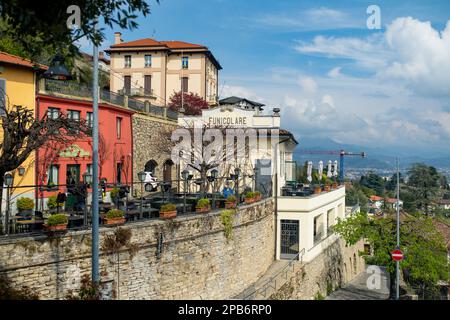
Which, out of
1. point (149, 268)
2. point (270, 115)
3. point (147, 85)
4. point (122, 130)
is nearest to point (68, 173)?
point (122, 130)

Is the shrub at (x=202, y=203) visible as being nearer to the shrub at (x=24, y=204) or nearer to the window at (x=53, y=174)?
the shrub at (x=24, y=204)

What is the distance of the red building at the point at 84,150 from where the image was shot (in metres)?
20.0

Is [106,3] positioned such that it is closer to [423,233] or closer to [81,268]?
[81,268]

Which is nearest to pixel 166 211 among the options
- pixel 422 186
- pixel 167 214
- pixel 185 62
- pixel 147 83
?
pixel 167 214

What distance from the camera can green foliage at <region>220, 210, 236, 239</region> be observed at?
17.0 metres

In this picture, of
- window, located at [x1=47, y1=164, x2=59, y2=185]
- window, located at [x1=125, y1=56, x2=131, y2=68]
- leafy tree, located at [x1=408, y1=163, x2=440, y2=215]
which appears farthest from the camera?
leafy tree, located at [x1=408, y1=163, x2=440, y2=215]

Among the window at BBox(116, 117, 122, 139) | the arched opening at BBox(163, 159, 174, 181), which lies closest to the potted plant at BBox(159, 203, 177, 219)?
the window at BBox(116, 117, 122, 139)

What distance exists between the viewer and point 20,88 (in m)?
18.4

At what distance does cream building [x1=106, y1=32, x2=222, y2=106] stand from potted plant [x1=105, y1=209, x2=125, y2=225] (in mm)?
36899

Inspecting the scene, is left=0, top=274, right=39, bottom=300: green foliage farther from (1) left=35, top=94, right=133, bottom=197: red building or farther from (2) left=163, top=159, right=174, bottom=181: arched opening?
(2) left=163, top=159, right=174, bottom=181: arched opening

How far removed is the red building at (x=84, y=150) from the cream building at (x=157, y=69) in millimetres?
22065

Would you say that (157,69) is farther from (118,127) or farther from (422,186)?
(422,186)

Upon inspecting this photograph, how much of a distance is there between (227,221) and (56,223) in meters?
7.30
